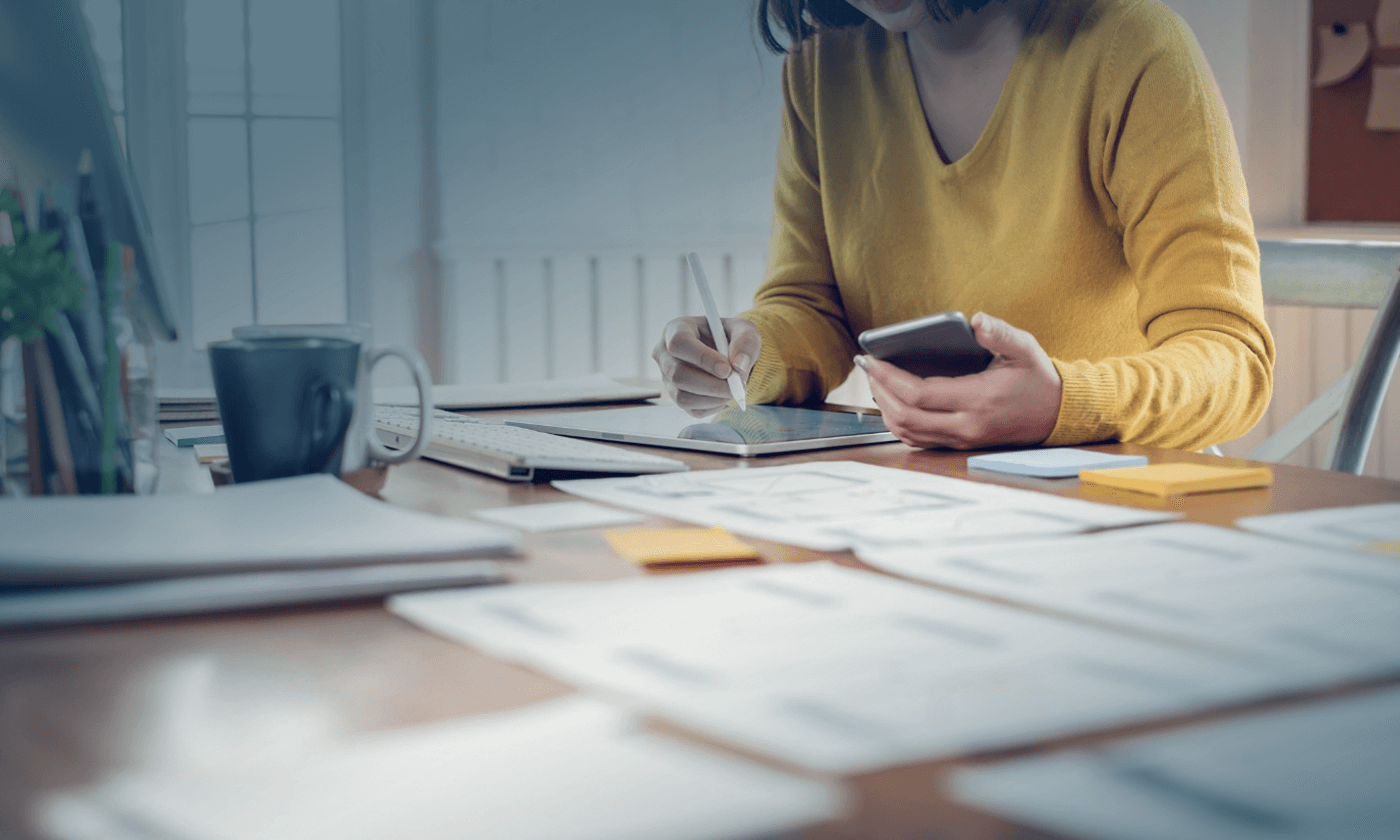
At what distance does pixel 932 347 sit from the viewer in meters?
0.91

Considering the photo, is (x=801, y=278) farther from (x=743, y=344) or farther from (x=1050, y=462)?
(x=1050, y=462)

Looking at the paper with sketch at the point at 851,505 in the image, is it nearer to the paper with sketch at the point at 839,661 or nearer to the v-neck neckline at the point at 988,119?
the paper with sketch at the point at 839,661

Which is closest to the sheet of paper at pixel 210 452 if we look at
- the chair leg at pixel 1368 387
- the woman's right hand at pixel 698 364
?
the woman's right hand at pixel 698 364

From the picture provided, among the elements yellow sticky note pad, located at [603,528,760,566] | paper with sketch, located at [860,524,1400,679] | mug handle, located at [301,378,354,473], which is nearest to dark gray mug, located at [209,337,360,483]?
mug handle, located at [301,378,354,473]

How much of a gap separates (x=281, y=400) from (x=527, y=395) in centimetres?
52

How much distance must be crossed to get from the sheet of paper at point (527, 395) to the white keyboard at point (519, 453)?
0.26 meters

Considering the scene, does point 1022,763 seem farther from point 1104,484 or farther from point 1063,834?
point 1104,484

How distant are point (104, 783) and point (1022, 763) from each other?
225 millimetres

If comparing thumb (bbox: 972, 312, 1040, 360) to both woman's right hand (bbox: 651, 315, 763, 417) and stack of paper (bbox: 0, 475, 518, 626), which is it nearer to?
woman's right hand (bbox: 651, 315, 763, 417)

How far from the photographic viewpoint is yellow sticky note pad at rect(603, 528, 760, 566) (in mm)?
550

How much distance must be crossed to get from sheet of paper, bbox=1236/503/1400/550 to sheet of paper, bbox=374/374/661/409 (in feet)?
2.37

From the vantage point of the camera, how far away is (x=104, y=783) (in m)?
0.31

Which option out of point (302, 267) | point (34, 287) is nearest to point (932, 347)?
point (34, 287)

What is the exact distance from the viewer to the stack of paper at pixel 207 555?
460 mm
